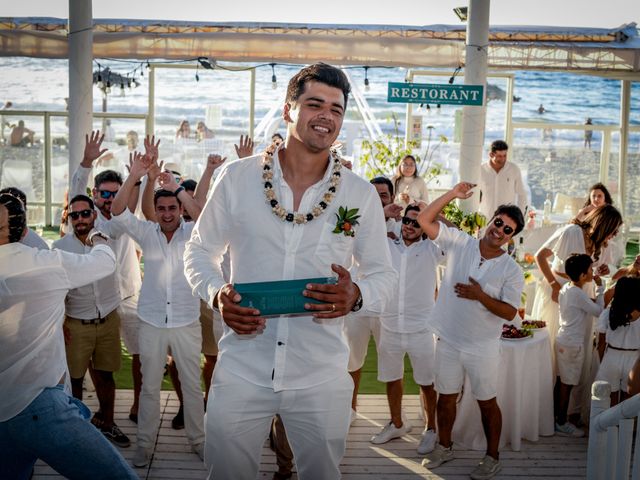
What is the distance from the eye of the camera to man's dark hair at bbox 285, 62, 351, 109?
278 cm

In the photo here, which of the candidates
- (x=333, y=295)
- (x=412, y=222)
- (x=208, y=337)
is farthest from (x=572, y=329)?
(x=333, y=295)

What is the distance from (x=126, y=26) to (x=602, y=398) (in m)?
9.80

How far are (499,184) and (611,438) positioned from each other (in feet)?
20.4

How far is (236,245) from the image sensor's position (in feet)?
9.47

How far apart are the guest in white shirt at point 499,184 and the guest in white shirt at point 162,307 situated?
5068 mm

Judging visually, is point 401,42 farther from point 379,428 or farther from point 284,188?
point 284,188

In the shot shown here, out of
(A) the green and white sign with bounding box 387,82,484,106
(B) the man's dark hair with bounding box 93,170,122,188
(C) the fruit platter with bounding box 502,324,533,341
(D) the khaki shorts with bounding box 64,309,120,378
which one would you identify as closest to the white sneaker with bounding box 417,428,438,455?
(C) the fruit platter with bounding box 502,324,533,341

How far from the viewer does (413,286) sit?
5852 millimetres

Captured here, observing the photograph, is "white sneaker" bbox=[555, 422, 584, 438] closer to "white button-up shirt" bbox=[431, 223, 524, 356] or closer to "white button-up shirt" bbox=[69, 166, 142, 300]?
"white button-up shirt" bbox=[431, 223, 524, 356]

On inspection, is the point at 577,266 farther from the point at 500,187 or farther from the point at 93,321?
the point at 500,187

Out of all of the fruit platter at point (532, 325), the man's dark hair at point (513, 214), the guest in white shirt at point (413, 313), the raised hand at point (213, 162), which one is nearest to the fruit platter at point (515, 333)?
A: the fruit platter at point (532, 325)

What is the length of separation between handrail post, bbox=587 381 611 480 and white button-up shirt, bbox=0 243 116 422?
2.48 m

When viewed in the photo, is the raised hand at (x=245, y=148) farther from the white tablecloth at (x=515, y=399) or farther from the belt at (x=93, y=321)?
the white tablecloth at (x=515, y=399)

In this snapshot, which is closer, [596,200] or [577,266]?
[577,266]
